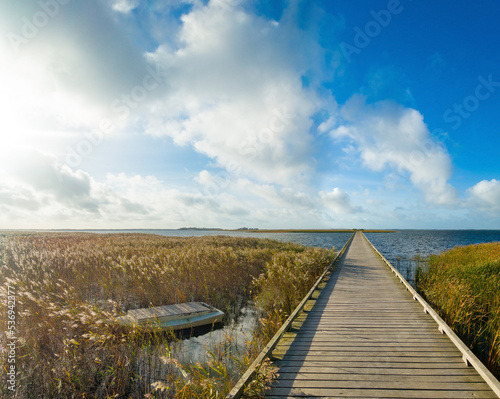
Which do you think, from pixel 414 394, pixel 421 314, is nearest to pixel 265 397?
pixel 414 394

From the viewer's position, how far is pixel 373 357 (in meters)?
4.80

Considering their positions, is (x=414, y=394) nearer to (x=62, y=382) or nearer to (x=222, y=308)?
(x=62, y=382)

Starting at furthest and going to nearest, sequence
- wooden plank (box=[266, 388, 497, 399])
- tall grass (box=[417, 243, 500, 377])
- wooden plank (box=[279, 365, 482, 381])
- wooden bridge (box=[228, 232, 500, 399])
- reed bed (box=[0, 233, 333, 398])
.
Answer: tall grass (box=[417, 243, 500, 377]) < reed bed (box=[0, 233, 333, 398]) < wooden plank (box=[279, 365, 482, 381]) < wooden bridge (box=[228, 232, 500, 399]) < wooden plank (box=[266, 388, 497, 399])

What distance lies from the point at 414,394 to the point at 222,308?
696 centimetres

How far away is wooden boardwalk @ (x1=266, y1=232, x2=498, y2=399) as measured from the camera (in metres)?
3.90

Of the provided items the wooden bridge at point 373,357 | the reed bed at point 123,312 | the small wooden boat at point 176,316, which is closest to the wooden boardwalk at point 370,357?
the wooden bridge at point 373,357

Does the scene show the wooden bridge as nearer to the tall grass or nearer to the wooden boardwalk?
the wooden boardwalk

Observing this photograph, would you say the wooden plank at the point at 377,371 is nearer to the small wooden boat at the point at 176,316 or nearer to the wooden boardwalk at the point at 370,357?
the wooden boardwalk at the point at 370,357

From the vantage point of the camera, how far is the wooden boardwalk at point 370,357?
3.90m

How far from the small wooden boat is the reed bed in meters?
0.31

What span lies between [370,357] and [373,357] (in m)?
0.05

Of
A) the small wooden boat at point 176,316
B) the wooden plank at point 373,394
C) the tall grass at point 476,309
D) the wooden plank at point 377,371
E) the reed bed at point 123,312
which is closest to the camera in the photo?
the wooden plank at point 373,394

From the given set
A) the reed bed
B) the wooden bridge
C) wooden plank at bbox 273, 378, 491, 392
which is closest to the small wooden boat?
the reed bed

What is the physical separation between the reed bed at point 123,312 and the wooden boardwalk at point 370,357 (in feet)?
2.19
